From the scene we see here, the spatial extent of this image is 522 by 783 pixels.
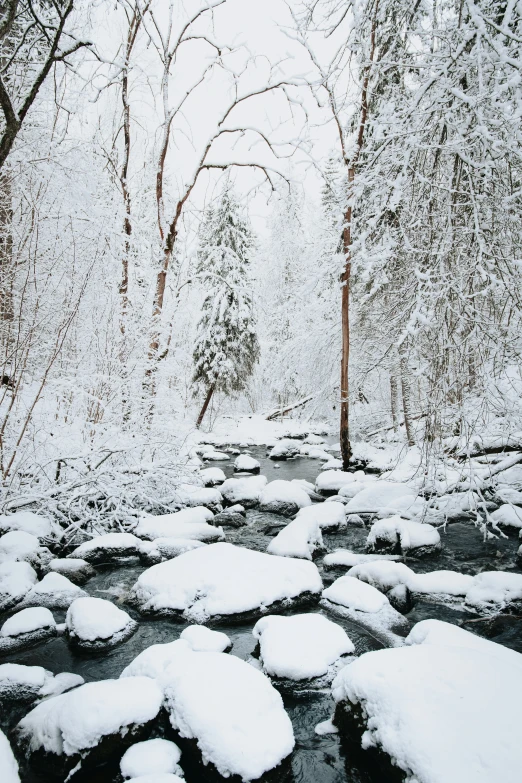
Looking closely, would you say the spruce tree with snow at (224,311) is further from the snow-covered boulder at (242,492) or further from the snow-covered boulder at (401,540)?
the snow-covered boulder at (401,540)

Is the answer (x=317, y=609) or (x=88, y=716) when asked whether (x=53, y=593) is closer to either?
(x=88, y=716)

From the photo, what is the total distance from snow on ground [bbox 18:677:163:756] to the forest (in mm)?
13

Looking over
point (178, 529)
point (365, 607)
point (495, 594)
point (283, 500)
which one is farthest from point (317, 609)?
point (283, 500)

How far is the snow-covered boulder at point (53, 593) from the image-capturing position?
14.3 ft

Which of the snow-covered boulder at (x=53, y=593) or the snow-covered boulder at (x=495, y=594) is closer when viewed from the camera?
the snow-covered boulder at (x=495, y=594)

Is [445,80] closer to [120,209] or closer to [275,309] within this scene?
[120,209]

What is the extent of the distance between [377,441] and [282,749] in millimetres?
12002

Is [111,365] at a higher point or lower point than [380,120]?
lower

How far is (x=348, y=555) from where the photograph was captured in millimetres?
5578

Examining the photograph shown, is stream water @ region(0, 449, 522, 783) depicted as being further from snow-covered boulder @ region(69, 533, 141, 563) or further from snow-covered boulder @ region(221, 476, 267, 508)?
snow-covered boulder @ region(221, 476, 267, 508)

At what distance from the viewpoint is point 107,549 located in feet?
18.3

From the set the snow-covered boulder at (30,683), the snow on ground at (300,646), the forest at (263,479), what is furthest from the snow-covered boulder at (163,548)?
the snow-covered boulder at (30,683)

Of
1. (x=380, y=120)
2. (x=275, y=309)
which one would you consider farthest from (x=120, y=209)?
(x=275, y=309)

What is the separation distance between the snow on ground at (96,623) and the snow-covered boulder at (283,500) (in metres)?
4.17
